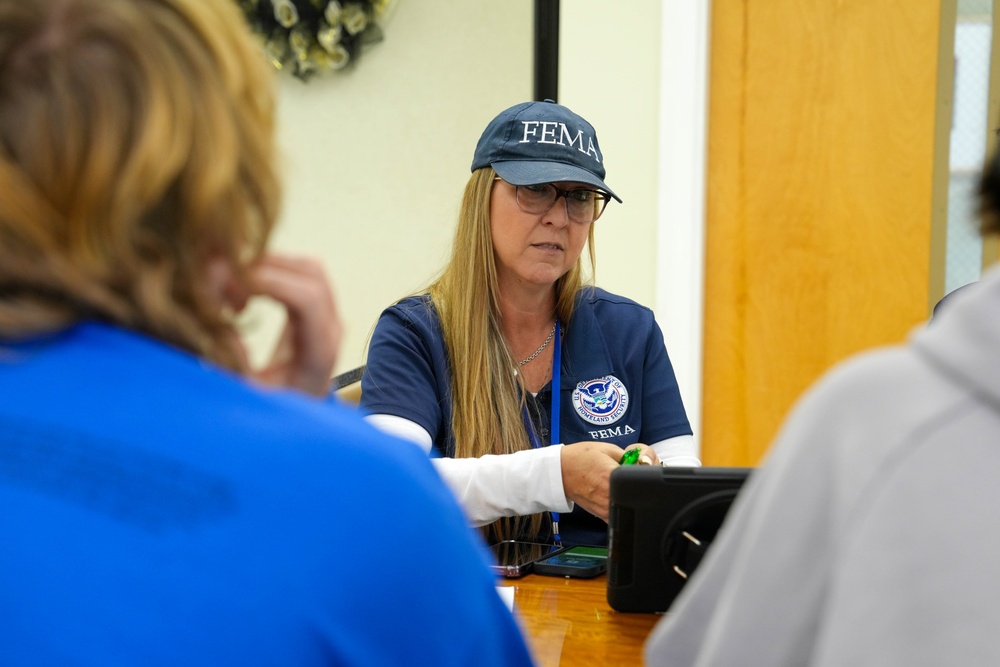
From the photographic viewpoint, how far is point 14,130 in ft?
2.06

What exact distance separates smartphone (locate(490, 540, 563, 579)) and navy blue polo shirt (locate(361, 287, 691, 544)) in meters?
0.16

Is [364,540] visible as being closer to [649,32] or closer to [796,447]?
[796,447]

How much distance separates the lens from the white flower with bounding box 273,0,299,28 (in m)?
3.45

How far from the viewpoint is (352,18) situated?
3422mm

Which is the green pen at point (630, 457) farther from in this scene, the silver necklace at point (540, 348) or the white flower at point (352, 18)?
the white flower at point (352, 18)

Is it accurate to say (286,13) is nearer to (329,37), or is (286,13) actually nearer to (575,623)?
(329,37)

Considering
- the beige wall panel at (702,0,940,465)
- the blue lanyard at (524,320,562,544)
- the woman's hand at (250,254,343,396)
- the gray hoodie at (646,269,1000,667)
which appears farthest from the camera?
the beige wall panel at (702,0,940,465)

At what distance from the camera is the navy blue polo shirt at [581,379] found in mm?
1803

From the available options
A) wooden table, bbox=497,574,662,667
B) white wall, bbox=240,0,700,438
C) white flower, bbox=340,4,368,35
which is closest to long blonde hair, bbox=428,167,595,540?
wooden table, bbox=497,574,662,667

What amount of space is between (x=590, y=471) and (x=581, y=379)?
36 cm

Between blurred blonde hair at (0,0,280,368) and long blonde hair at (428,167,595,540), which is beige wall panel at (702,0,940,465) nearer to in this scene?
long blonde hair at (428,167,595,540)

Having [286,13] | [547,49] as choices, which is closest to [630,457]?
[547,49]

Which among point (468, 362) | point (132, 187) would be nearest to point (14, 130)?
point (132, 187)

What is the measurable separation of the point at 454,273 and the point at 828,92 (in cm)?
162
